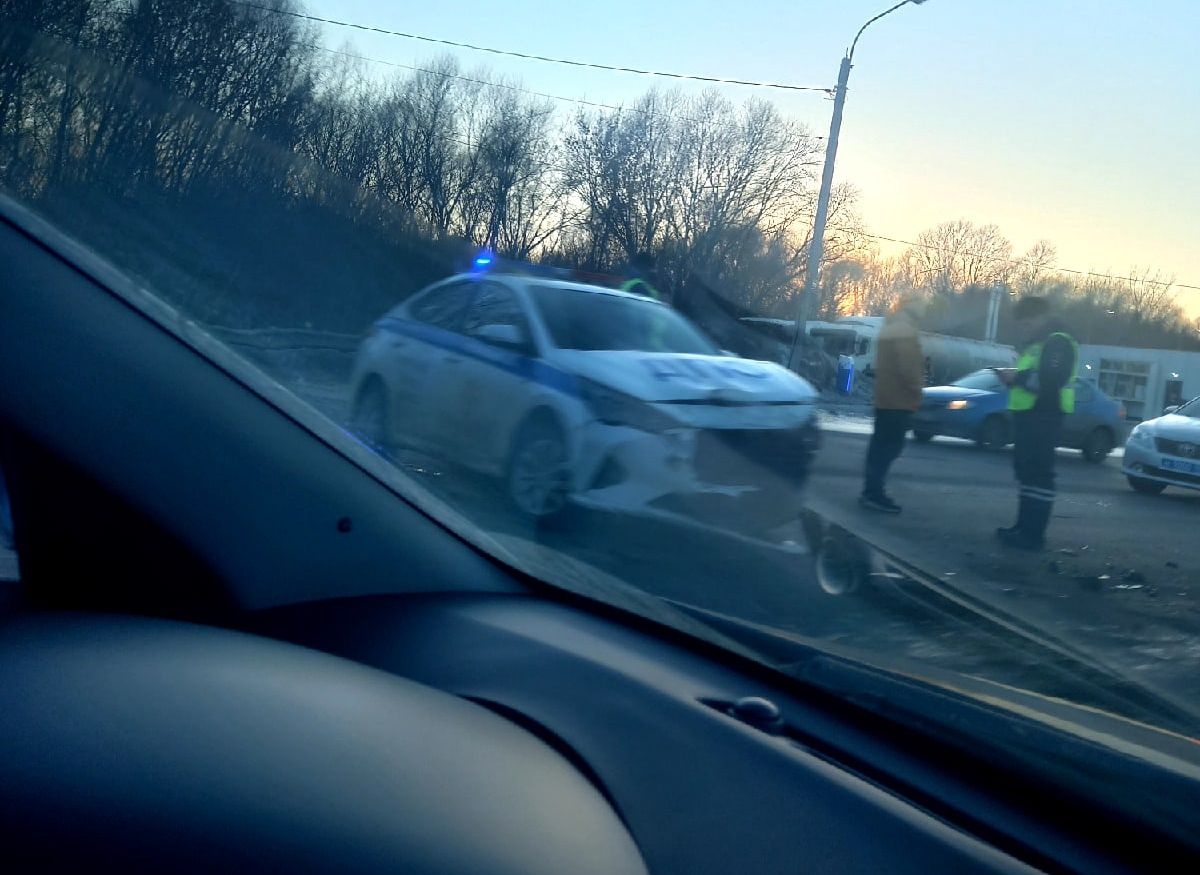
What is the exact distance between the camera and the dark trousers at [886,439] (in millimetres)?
8039

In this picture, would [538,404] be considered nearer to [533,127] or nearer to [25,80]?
[533,127]

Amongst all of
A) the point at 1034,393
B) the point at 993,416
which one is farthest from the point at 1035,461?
the point at 993,416

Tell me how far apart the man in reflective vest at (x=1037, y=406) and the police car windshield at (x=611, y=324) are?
2.10 m

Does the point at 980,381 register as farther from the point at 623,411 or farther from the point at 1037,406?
the point at 623,411

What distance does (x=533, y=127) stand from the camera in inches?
249

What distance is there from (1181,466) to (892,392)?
7.06ft

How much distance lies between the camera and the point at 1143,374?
7.72 m

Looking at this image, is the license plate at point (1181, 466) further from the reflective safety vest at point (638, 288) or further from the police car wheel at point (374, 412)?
the police car wheel at point (374, 412)

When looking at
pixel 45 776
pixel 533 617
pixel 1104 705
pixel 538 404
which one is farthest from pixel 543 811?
pixel 538 404

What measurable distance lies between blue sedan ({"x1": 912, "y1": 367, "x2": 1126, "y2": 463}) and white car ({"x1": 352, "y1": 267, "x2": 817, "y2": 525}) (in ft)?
8.40

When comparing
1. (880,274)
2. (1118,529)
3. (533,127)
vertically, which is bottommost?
(1118,529)

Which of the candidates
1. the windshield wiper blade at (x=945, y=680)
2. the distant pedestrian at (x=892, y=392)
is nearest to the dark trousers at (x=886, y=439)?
the distant pedestrian at (x=892, y=392)

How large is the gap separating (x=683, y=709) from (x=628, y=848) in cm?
38

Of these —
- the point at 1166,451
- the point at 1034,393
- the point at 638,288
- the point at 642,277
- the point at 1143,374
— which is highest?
the point at 642,277
